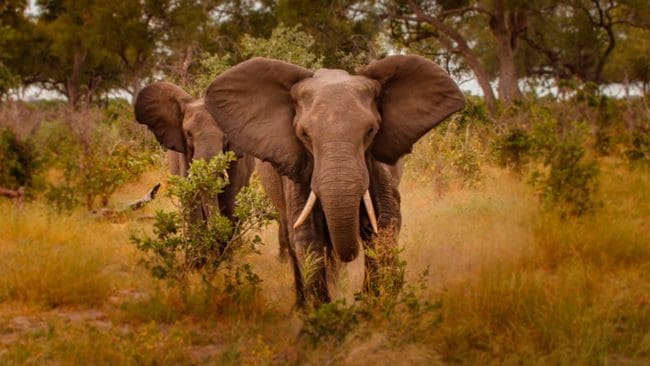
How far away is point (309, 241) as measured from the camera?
208 inches

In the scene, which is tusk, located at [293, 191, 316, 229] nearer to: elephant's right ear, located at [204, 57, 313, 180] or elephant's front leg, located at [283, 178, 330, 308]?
elephant's front leg, located at [283, 178, 330, 308]

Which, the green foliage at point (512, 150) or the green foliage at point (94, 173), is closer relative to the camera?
the green foliage at point (94, 173)

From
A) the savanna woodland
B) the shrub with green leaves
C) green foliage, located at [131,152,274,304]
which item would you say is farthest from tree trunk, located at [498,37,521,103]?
green foliage, located at [131,152,274,304]

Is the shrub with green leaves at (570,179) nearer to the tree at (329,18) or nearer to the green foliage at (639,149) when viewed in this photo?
the green foliage at (639,149)

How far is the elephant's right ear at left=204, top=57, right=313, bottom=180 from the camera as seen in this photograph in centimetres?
523

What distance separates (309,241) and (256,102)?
3.22 ft

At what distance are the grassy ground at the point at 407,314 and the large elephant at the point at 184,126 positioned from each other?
→ 0.87m

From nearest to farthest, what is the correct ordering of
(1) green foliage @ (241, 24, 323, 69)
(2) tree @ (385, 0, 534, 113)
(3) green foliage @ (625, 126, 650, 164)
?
1. (1) green foliage @ (241, 24, 323, 69)
2. (3) green foliage @ (625, 126, 650, 164)
3. (2) tree @ (385, 0, 534, 113)

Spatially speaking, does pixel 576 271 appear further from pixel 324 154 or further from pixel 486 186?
pixel 486 186

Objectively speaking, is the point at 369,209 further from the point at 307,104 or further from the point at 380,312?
the point at 307,104

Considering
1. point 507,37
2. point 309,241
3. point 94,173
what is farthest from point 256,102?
point 507,37

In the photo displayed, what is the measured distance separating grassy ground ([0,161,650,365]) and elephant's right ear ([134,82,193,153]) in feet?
3.65

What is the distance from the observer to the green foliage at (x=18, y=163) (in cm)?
1027

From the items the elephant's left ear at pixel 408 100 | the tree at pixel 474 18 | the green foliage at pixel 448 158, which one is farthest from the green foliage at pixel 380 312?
the tree at pixel 474 18
